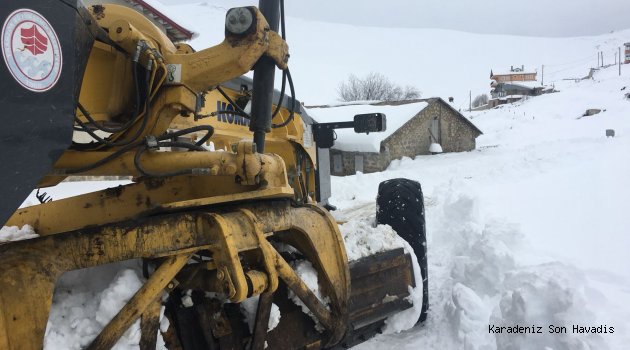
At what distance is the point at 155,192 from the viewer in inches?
99.0

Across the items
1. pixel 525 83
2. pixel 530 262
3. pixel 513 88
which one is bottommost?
pixel 530 262

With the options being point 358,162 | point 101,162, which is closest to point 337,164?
Result: point 358,162

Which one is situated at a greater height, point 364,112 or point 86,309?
point 364,112

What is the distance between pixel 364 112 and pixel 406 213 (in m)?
18.6

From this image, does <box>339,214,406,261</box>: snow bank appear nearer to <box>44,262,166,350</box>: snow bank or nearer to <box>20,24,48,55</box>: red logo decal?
<box>44,262,166,350</box>: snow bank

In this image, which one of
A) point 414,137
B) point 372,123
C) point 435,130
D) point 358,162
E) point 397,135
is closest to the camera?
point 372,123

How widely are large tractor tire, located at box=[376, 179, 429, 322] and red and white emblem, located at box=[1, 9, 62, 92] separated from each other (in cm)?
296

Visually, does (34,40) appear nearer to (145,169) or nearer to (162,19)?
(145,169)

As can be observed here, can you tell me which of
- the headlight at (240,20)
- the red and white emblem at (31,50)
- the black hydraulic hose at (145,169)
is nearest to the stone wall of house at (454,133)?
the headlight at (240,20)

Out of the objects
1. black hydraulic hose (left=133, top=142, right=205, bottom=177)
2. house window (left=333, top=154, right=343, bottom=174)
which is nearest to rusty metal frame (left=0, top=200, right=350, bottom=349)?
black hydraulic hose (left=133, top=142, right=205, bottom=177)

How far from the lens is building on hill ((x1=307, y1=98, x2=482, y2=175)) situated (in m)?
20.2

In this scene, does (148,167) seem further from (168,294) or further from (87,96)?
A: (168,294)

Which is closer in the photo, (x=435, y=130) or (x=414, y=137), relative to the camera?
(x=414, y=137)

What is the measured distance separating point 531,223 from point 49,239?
5.87 meters
